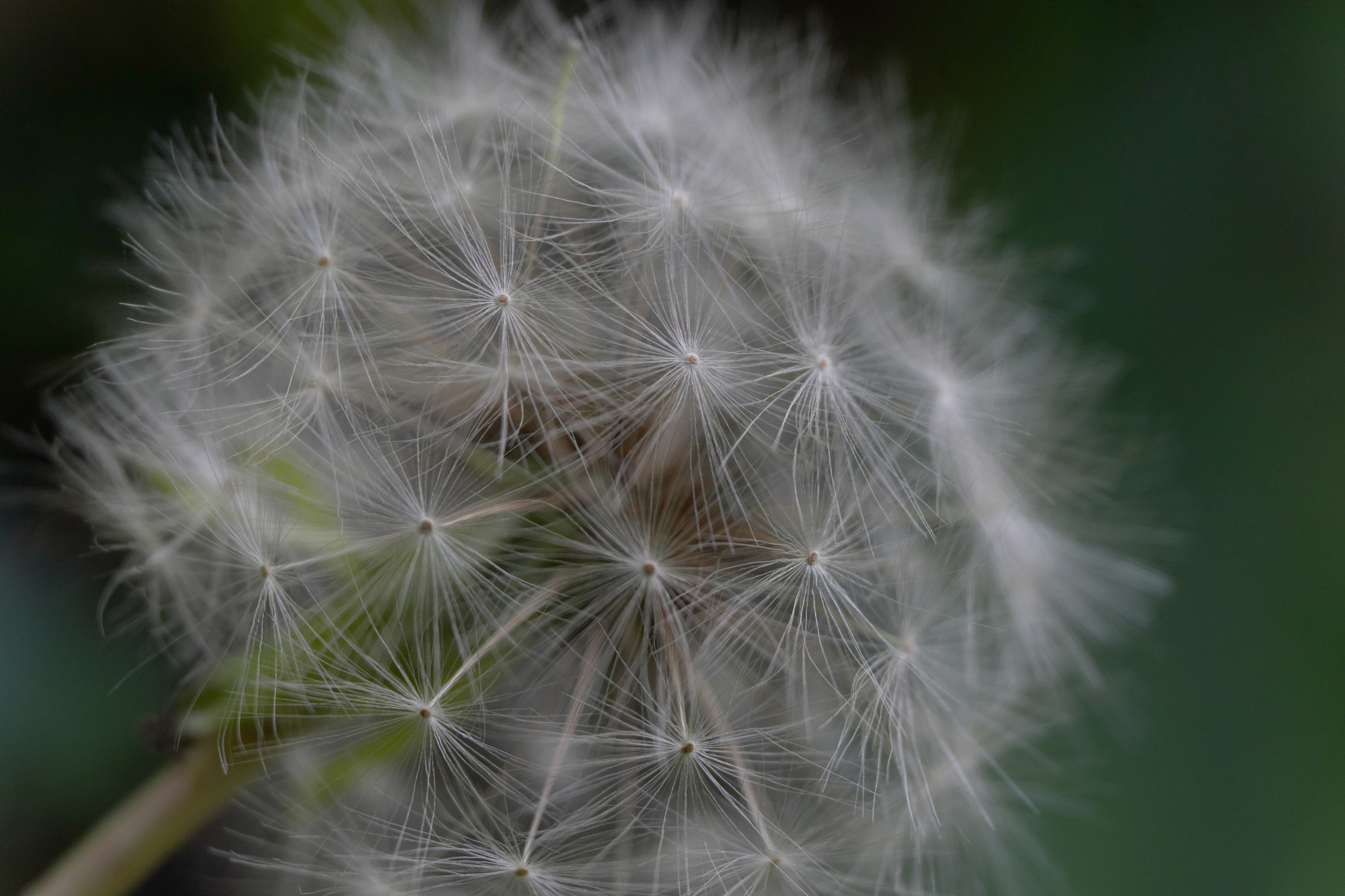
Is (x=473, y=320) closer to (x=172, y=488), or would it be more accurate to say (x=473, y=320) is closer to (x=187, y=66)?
(x=172, y=488)

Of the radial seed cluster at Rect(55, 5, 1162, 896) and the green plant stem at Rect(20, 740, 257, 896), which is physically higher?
the radial seed cluster at Rect(55, 5, 1162, 896)

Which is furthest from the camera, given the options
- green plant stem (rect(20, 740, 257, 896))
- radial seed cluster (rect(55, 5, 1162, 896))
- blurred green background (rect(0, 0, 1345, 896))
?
blurred green background (rect(0, 0, 1345, 896))

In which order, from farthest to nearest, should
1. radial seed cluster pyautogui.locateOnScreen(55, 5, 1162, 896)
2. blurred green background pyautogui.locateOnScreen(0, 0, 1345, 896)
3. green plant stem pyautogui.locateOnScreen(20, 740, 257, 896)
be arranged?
blurred green background pyautogui.locateOnScreen(0, 0, 1345, 896) → green plant stem pyautogui.locateOnScreen(20, 740, 257, 896) → radial seed cluster pyautogui.locateOnScreen(55, 5, 1162, 896)

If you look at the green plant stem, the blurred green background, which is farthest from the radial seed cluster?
the blurred green background

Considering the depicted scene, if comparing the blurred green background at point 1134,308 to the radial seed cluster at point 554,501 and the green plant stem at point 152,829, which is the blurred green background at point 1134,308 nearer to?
the green plant stem at point 152,829

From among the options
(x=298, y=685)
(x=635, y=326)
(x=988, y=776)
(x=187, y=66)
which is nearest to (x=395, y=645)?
(x=298, y=685)

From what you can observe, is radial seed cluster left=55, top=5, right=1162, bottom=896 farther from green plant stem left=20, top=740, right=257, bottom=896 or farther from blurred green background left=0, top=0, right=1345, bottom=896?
blurred green background left=0, top=0, right=1345, bottom=896

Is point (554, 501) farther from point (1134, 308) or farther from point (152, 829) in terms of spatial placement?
point (1134, 308)
